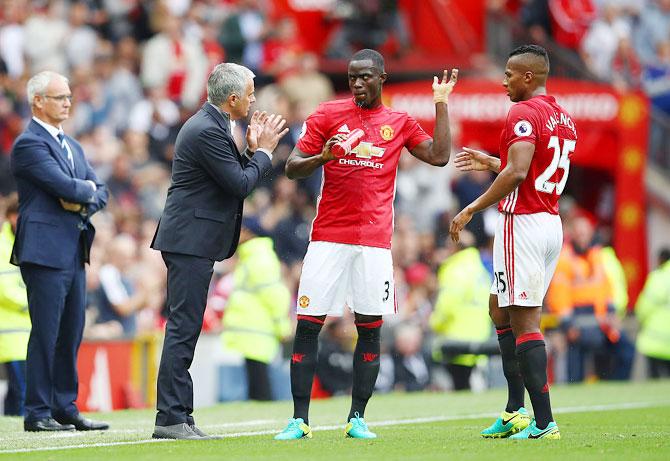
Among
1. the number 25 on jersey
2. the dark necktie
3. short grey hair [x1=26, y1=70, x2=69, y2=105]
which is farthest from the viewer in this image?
the dark necktie

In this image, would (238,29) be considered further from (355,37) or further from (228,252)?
(228,252)

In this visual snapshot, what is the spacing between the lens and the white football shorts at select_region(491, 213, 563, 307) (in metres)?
9.09

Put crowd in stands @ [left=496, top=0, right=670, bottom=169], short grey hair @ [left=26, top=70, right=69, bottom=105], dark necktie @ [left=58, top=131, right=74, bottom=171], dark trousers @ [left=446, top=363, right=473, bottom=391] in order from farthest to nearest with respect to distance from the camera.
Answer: crowd in stands @ [left=496, top=0, right=670, bottom=169] → dark trousers @ [left=446, top=363, right=473, bottom=391] → dark necktie @ [left=58, top=131, right=74, bottom=171] → short grey hair @ [left=26, top=70, right=69, bottom=105]

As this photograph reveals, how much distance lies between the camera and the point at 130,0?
22406mm

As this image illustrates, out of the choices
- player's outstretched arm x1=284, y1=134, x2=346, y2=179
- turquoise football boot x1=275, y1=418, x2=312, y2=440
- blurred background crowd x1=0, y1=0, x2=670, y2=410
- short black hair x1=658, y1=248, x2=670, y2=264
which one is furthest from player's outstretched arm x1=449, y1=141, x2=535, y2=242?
short black hair x1=658, y1=248, x2=670, y2=264

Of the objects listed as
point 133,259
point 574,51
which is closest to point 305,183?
point 133,259

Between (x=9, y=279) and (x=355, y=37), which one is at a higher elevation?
(x=355, y=37)

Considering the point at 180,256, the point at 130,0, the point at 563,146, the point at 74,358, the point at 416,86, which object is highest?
Result: the point at 130,0

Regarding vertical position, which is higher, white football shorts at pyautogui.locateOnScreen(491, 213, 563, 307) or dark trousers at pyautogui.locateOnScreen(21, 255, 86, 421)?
white football shorts at pyautogui.locateOnScreen(491, 213, 563, 307)

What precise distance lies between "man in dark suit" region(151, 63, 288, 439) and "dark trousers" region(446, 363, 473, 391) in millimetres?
8017

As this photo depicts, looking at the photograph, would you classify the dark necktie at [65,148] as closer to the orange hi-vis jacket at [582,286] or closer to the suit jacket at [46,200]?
the suit jacket at [46,200]

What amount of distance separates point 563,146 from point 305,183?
1073 cm

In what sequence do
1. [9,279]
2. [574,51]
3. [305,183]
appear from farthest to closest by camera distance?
[574,51] → [305,183] → [9,279]

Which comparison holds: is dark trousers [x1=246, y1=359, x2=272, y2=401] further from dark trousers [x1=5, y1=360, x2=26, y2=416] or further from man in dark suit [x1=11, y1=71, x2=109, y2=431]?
man in dark suit [x1=11, y1=71, x2=109, y2=431]
